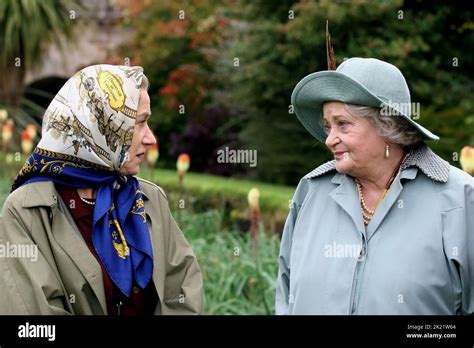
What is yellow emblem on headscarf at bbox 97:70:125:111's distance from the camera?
349cm

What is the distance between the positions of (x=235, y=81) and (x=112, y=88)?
32.5 feet

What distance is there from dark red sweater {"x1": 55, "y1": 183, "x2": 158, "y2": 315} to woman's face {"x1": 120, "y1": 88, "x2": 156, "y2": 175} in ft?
0.64

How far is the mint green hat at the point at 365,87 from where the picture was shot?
344 centimetres

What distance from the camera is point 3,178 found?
9.78m

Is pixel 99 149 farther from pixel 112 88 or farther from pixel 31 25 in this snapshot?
pixel 31 25

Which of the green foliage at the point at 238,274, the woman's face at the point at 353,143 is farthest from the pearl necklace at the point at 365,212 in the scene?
the green foliage at the point at 238,274

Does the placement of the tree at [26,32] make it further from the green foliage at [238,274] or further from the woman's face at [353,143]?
the woman's face at [353,143]

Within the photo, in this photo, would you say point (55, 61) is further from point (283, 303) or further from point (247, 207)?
point (283, 303)

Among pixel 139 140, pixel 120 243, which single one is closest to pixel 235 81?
pixel 139 140

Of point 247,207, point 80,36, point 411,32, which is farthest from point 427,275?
point 80,36

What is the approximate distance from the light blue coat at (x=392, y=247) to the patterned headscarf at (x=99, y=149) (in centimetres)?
57

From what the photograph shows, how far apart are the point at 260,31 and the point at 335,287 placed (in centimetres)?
967
